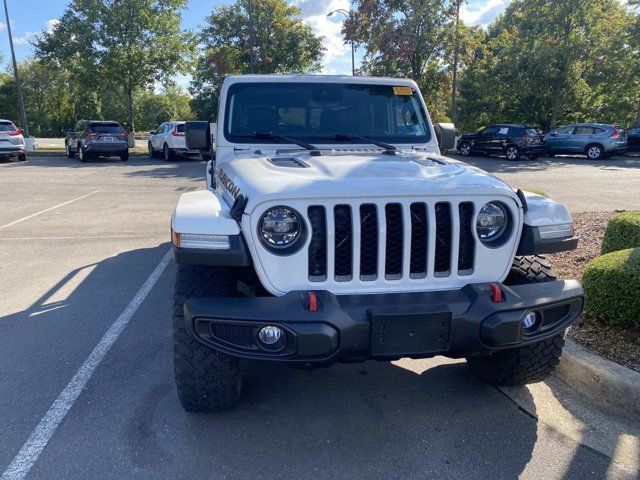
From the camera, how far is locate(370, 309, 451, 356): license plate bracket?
242 cm

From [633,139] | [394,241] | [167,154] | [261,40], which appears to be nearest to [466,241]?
[394,241]

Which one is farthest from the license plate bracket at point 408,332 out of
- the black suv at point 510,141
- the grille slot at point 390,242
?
the black suv at point 510,141

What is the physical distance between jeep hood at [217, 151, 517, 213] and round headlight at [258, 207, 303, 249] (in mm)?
77

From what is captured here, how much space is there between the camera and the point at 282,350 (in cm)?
244

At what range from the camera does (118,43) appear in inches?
989

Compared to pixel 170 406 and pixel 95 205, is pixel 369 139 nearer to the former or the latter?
pixel 170 406

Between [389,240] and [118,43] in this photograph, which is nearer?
[389,240]

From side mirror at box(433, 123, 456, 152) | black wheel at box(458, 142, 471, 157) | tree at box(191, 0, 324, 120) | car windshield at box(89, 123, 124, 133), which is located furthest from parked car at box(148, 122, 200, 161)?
side mirror at box(433, 123, 456, 152)

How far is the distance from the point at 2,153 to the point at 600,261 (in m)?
22.3

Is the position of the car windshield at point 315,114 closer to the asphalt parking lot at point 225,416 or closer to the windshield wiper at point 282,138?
the windshield wiper at point 282,138

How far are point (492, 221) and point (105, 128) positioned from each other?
69.9ft

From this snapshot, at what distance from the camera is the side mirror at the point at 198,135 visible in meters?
4.70

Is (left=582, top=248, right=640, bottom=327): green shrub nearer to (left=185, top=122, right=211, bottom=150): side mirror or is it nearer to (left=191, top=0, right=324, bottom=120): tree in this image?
(left=185, top=122, right=211, bottom=150): side mirror

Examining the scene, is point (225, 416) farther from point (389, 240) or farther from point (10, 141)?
point (10, 141)
